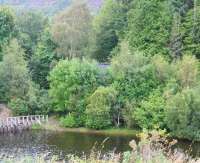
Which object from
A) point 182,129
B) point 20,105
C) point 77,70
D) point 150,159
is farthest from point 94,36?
point 150,159

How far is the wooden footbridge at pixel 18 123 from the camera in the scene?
54.9 meters

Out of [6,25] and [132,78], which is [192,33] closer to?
[132,78]

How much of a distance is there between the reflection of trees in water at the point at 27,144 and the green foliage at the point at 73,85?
16.7 feet

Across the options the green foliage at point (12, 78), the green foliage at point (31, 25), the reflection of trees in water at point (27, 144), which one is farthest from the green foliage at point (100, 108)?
the green foliage at point (31, 25)

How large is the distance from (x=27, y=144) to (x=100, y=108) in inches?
408

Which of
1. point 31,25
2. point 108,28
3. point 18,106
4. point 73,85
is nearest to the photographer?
point 73,85

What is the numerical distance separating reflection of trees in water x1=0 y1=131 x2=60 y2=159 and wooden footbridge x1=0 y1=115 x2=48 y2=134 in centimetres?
197

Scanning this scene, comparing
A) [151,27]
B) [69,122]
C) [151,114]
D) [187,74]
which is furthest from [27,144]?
[151,27]

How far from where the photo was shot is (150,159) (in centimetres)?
1139

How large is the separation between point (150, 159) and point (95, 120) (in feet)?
143

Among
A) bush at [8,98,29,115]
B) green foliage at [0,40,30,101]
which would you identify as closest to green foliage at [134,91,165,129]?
bush at [8,98,29,115]

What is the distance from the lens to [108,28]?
70.6 m

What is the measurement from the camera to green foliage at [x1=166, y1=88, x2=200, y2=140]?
50500mm

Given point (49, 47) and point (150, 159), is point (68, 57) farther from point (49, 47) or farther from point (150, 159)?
point (150, 159)
